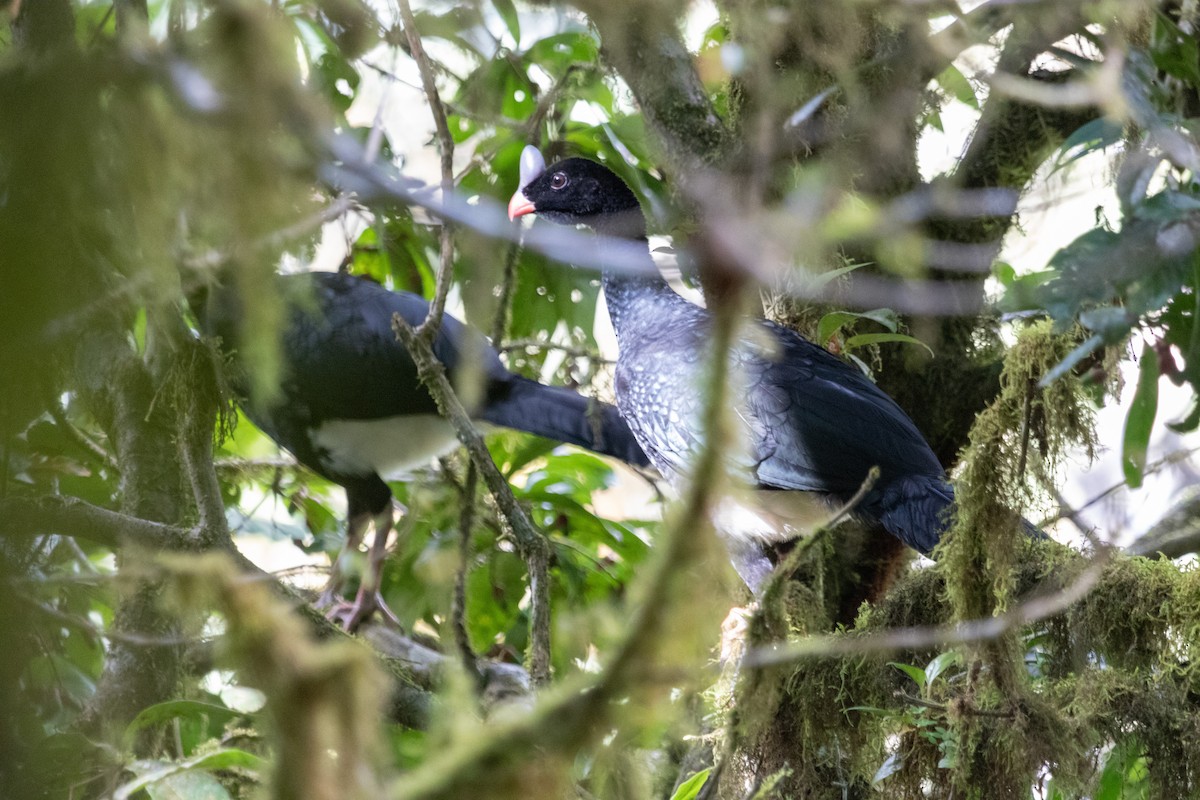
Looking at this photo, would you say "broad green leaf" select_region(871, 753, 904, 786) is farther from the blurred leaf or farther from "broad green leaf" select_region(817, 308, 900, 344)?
the blurred leaf

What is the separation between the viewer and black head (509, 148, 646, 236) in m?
3.52

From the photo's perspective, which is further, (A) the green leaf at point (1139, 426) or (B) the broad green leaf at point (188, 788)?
(A) the green leaf at point (1139, 426)

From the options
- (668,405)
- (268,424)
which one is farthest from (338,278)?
(668,405)

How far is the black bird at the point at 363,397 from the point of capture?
3.29 meters

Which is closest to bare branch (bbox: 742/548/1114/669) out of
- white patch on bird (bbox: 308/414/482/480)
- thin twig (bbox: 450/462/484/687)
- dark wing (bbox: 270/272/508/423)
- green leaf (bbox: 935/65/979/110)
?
thin twig (bbox: 450/462/484/687)

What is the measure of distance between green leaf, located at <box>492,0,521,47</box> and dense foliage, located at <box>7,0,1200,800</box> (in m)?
0.02

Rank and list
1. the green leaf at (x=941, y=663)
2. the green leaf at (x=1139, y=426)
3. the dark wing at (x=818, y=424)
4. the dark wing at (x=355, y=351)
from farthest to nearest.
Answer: the dark wing at (x=355, y=351) < the dark wing at (x=818, y=424) < the green leaf at (x=1139, y=426) < the green leaf at (x=941, y=663)

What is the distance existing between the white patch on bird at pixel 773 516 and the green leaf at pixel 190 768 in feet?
4.58

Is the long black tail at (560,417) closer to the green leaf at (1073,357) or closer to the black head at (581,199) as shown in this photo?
the black head at (581,199)

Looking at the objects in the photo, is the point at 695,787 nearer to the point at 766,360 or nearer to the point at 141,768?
the point at 141,768

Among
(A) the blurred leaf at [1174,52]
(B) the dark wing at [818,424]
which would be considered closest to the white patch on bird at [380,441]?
(B) the dark wing at [818,424]

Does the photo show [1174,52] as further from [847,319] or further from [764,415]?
[764,415]

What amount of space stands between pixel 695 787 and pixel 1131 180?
141 centimetres

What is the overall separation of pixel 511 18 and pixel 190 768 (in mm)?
2136
